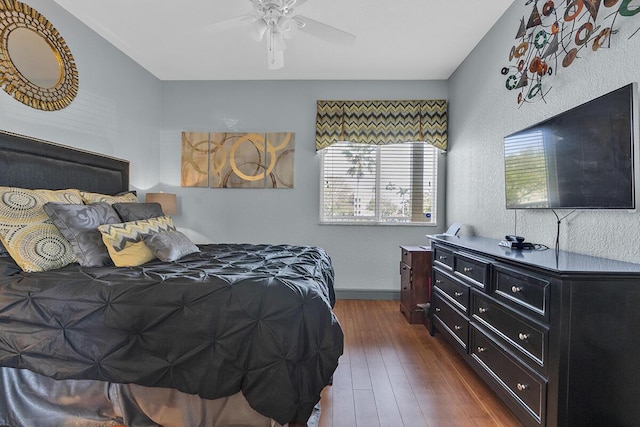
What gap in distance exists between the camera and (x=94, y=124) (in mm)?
2816

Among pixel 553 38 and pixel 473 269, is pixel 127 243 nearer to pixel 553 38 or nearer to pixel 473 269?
pixel 473 269

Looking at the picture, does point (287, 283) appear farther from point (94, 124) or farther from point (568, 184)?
point (94, 124)

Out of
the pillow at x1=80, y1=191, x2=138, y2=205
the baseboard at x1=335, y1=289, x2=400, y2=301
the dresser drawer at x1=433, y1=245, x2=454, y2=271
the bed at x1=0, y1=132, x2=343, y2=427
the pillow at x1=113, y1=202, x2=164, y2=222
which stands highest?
the pillow at x1=80, y1=191, x2=138, y2=205

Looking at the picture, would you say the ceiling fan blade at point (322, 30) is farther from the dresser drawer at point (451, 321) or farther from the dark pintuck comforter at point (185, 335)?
the dresser drawer at point (451, 321)

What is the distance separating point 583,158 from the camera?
153cm

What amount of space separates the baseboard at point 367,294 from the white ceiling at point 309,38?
264cm

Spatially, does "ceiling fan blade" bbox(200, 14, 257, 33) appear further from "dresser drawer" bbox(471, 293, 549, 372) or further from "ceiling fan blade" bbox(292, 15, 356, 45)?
"dresser drawer" bbox(471, 293, 549, 372)

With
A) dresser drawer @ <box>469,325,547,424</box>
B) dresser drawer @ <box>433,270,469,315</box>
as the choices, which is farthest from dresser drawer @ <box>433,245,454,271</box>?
dresser drawer @ <box>469,325,547,424</box>

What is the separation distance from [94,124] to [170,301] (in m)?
2.36

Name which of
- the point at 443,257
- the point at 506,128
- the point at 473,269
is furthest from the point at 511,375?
the point at 506,128

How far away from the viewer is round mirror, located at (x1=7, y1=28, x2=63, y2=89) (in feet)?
6.98

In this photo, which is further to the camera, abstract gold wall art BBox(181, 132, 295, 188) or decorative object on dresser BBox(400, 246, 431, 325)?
abstract gold wall art BBox(181, 132, 295, 188)

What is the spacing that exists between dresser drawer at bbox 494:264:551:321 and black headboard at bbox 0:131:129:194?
3.11 meters

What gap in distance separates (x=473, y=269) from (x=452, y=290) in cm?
42
